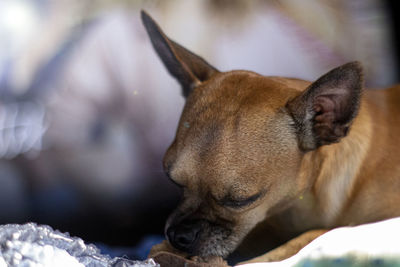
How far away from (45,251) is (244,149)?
533mm

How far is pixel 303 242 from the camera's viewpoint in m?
1.25

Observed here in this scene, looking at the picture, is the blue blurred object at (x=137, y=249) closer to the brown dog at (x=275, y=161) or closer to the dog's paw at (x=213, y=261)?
the brown dog at (x=275, y=161)

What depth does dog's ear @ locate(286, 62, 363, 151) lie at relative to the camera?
117cm

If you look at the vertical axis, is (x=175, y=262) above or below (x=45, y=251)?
below

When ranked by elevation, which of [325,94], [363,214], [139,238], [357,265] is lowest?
[139,238]

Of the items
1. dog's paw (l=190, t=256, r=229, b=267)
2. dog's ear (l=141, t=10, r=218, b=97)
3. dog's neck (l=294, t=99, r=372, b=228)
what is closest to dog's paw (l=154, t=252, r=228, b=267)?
dog's paw (l=190, t=256, r=229, b=267)

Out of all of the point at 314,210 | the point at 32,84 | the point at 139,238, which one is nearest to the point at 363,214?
the point at 314,210

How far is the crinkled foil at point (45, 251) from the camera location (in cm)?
94

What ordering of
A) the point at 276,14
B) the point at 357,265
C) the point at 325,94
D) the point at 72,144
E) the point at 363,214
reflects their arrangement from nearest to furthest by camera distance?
the point at 357,265
the point at 325,94
the point at 363,214
the point at 72,144
the point at 276,14

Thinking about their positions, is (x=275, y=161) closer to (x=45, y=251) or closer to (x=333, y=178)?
(x=333, y=178)

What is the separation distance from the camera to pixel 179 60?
4.73ft

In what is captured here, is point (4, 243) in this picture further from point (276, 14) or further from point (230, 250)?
point (276, 14)

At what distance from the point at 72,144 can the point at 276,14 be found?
799 millimetres

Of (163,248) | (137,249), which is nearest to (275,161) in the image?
(163,248)
